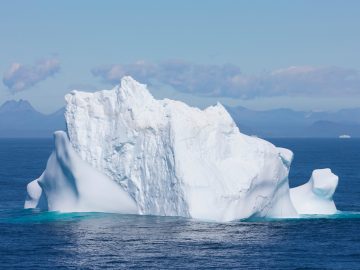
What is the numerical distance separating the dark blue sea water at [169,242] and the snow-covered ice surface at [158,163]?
1.12 metres

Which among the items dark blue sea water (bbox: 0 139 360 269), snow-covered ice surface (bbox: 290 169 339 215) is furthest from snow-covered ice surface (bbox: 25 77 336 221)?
dark blue sea water (bbox: 0 139 360 269)

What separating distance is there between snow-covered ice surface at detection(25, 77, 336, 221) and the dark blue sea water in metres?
1.12

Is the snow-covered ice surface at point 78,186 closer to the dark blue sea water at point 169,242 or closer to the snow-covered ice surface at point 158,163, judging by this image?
the snow-covered ice surface at point 158,163

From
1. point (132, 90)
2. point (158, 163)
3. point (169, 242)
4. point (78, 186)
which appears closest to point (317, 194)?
point (158, 163)

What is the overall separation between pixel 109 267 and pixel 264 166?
49.5ft

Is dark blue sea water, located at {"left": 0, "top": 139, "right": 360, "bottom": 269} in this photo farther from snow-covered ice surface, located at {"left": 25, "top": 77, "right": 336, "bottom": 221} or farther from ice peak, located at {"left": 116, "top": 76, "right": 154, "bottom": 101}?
Result: ice peak, located at {"left": 116, "top": 76, "right": 154, "bottom": 101}

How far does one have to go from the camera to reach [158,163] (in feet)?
149

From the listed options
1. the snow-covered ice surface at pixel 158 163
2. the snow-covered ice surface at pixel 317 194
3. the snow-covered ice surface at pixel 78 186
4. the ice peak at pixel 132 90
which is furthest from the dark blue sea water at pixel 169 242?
the ice peak at pixel 132 90

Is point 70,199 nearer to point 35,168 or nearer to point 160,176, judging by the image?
point 160,176

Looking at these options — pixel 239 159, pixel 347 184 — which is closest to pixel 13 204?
pixel 239 159

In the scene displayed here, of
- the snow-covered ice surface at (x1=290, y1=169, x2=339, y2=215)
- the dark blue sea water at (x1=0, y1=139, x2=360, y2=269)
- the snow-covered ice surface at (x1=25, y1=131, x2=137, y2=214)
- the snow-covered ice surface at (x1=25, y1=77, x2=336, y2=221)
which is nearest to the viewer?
the dark blue sea water at (x1=0, y1=139, x2=360, y2=269)

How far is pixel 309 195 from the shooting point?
49000 mm

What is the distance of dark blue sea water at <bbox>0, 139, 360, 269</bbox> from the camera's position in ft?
112

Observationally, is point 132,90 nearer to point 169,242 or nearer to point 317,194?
point 169,242
